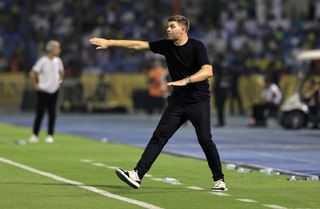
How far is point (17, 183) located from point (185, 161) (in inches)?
209

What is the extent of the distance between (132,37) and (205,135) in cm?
3381

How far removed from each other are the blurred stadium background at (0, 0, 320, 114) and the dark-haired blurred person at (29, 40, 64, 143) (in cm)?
1718

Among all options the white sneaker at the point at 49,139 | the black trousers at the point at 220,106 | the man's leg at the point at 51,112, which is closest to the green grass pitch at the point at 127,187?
the white sneaker at the point at 49,139

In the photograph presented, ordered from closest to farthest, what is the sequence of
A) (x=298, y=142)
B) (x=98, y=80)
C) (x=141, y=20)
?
1. (x=298, y=142)
2. (x=98, y=80)
3. (x=141, y=20)

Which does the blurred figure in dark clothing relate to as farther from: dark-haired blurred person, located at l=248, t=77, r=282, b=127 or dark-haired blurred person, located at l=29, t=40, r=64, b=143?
dark-haired blurred person, located at l=29, t=40, r=64, b=143

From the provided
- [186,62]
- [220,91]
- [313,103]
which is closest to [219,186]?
[186,62]

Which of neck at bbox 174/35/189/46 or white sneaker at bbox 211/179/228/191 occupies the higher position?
neck at bbox 174/35/189/46

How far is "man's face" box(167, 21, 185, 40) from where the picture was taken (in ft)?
48.0

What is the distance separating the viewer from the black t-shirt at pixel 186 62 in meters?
14.8

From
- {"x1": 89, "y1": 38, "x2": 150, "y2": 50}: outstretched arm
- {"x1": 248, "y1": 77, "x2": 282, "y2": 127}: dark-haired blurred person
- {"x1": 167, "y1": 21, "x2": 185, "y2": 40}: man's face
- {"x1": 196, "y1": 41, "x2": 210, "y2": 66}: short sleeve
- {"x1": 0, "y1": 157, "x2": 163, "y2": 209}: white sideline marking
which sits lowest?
{"x1": 248, "y1": 77, "x2": 282, "y2": 127}: dark-haired blurred person

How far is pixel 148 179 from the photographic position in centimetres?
1658

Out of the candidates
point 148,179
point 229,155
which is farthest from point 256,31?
point 148,179

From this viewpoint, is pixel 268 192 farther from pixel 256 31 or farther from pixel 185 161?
pixel 256 31

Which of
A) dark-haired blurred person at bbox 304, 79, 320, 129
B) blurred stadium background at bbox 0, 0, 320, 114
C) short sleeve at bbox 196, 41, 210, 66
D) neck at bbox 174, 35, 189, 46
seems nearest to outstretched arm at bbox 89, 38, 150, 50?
neck at bbox 174, 35, 189, 46
